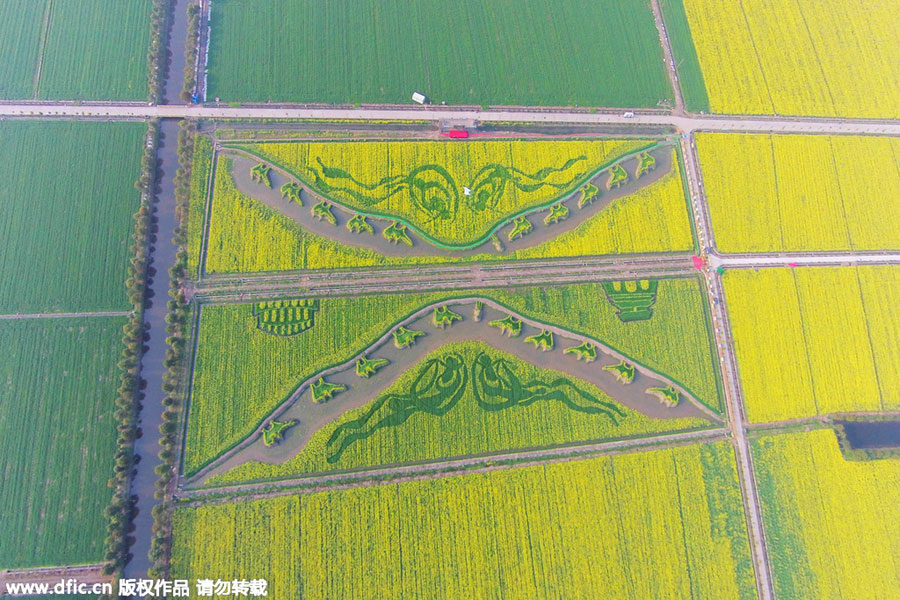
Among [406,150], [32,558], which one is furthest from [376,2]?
[32,558]

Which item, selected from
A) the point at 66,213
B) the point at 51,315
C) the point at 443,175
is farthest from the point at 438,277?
the point at 66,213

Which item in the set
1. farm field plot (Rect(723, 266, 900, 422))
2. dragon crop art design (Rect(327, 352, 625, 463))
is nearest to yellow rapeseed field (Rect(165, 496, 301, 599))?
dragon crop art design (Rect(327, 352, 625, 463))

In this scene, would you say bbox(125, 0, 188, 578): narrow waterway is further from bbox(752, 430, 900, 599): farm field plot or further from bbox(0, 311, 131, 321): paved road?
bbox(752, 430, 900, 599): farm field plot

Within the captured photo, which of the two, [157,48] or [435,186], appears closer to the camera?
[435,186]

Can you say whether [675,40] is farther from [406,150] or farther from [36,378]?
[36,378]

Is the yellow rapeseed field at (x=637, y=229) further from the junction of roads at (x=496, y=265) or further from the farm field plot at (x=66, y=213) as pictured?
the farm field plot at (x=66, y=213)

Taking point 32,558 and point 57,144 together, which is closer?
point 32,558

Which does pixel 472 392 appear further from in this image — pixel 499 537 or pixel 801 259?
pixel 801 259

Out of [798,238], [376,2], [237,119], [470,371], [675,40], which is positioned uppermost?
[376,2]
